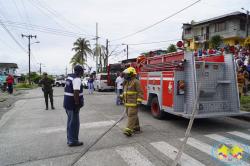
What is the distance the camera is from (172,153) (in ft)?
16.3

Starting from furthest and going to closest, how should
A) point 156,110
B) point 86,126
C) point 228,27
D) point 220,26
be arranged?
point 220,26 → point 228,27 → point 156,110 → point 86,126

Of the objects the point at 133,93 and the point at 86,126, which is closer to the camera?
the point at 133,93

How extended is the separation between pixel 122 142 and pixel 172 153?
130cm

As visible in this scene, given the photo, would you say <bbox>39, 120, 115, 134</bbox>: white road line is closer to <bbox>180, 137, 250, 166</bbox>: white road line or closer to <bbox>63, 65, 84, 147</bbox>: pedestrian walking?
<bbox>63, 65, 84, 147</bbox>: pedestrian walking

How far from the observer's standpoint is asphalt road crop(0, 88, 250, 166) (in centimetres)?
462

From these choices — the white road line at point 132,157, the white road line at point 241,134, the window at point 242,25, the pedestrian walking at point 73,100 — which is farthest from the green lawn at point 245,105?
the window at point 242,25

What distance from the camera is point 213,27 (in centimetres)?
3891

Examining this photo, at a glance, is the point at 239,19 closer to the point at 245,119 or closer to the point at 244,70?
the point at 244,70

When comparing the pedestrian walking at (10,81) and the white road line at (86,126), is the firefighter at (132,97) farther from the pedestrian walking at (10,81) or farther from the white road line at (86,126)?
the pedestrian walking at (10,81)

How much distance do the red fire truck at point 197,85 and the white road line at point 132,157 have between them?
7.16ft

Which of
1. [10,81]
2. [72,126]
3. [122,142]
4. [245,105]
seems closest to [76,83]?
[72,126]

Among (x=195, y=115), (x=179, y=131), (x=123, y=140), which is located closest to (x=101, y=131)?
(x=123, y=140)

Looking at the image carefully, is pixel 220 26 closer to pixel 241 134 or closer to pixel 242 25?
pixel 242 25

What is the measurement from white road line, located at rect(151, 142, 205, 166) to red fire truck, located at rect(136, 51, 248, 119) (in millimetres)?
1476
